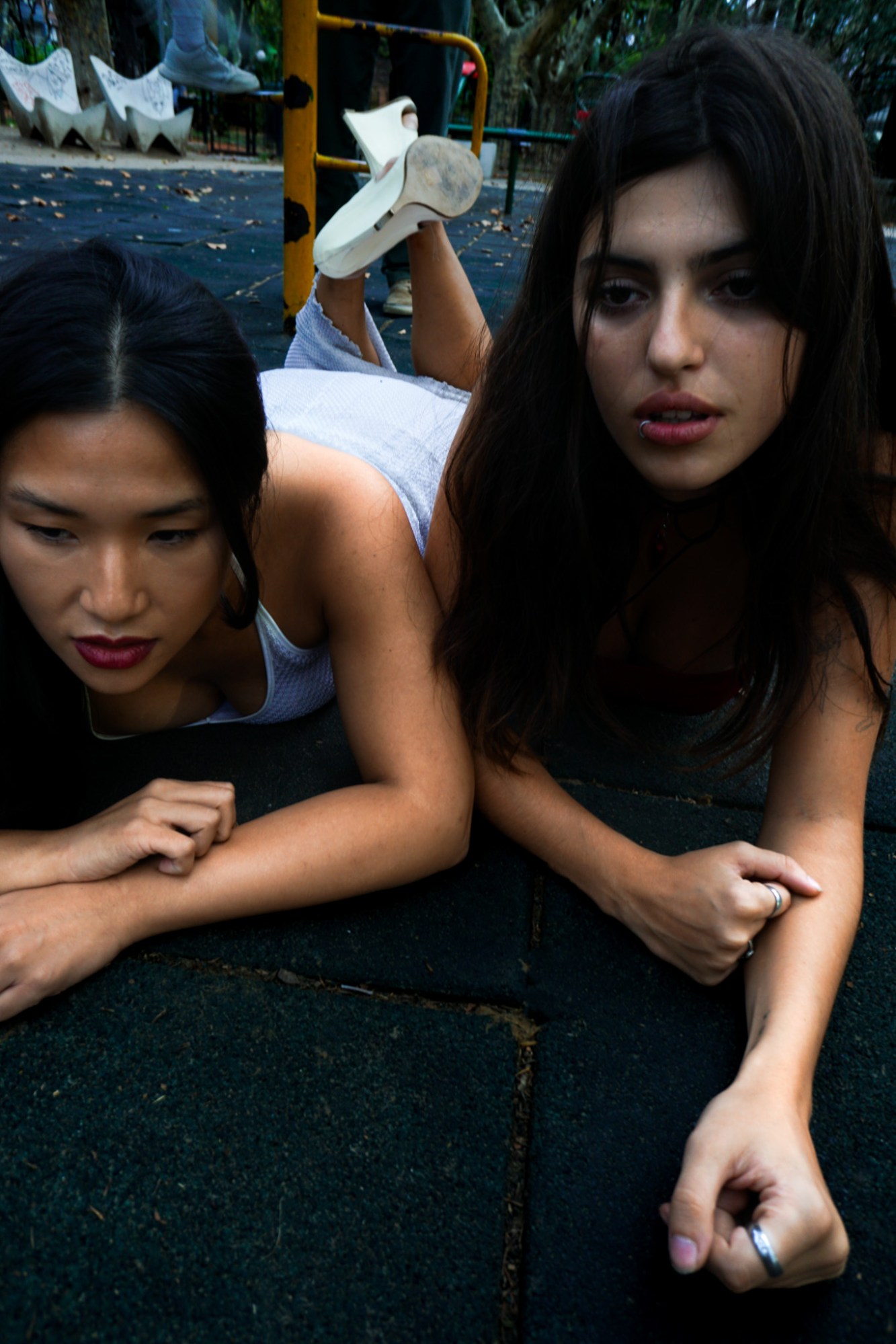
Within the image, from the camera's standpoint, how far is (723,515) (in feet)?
5.28

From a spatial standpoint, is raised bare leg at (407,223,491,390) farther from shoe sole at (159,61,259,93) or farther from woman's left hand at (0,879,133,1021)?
shoe sole at (159,61,259,93)

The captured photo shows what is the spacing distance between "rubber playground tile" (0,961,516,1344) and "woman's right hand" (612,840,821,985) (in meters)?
0.27

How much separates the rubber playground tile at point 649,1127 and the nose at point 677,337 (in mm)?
798

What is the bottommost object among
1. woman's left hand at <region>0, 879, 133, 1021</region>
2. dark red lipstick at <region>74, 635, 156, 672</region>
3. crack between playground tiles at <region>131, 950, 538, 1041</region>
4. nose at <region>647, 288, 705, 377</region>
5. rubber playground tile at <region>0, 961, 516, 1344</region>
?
crack between playground tiles at <region>131, 950, 538, 1041</region>

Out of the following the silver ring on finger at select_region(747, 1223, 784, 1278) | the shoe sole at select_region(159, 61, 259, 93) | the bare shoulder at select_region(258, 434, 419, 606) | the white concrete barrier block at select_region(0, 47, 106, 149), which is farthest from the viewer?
the shoe sole at select_region(159, 61, 259, 93)

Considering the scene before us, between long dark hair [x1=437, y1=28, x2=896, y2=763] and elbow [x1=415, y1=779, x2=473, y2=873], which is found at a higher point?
long dark hair [x1=437, y1=28, x2=896, y2=763]

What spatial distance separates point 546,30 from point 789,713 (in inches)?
648

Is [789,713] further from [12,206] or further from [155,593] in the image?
[12,206]

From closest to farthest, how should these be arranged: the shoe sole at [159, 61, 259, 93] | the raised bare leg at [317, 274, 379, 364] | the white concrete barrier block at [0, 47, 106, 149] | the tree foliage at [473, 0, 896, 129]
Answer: the raised bare leg at [317, 274, 379, 364], the white concrete barrier block at [0, 47, 106, 149], the shoe sole at [159, 61, 259, 93], the tree foliage at [473, 0, 896, 129]

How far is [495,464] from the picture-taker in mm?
1474

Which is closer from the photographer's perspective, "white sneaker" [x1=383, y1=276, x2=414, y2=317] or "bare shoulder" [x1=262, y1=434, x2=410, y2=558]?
"bare shoulder" [x1=262, y1=434, x2=410, y2=558]

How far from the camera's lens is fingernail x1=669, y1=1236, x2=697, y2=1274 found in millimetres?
946

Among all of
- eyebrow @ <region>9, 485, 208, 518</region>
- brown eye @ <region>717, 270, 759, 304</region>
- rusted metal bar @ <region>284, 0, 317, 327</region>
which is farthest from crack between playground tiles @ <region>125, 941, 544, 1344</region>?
rusted metal bar @ <region>284, 0, 317, 327</region>

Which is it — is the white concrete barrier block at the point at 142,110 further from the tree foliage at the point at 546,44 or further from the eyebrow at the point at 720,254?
the eyebrow at the point at 720,254
